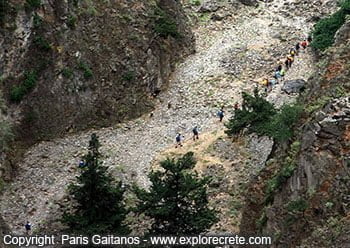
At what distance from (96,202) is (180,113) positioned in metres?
26.6

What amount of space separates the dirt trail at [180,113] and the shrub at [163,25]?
4.17m

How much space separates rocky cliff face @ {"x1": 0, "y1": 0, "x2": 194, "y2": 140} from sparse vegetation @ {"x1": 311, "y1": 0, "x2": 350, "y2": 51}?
15686 millimetres

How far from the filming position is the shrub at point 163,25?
67.2 metres

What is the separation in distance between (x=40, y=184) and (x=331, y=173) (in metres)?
26.4

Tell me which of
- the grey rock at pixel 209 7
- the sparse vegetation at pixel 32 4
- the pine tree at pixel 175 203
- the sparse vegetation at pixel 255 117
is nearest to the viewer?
the pine tree at pixel 175 203

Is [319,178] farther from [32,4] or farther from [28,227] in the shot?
[32,4]

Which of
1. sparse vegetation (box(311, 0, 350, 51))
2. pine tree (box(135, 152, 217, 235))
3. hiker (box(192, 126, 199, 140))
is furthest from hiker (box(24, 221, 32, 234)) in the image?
sparse vegetation (box(311, 0, 350, 51))

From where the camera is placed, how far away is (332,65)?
37781 millimetres

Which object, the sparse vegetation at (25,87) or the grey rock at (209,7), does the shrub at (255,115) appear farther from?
the grey rock at (209,7)

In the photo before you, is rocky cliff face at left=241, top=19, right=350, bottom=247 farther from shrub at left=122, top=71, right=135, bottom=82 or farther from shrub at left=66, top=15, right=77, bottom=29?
shrub at left=66, top=15, right=77, bottom=29

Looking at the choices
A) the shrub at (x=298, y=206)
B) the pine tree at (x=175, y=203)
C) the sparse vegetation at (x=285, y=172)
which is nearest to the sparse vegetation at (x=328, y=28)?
the sparse vegetation at (x=285, y=172)

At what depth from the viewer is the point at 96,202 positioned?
35719mm

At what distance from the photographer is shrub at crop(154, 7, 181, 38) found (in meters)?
67.2

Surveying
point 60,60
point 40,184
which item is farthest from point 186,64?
point 40,184
